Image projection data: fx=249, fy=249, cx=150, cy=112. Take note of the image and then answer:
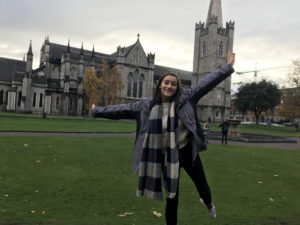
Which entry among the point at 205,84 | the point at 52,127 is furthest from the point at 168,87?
the point at 52,127

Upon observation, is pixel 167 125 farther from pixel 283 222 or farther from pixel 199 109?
pixel 199 109

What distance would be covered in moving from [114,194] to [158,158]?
2586mm

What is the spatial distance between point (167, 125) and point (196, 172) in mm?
654

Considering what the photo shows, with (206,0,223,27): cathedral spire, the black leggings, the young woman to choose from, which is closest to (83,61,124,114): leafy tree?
(206,0,223,27): cathedral spire

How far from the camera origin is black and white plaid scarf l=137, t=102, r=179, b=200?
271cm

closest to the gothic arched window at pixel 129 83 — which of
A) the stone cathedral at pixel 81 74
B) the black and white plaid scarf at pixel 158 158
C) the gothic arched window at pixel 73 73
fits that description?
the stone cathedral at pixel 81 74

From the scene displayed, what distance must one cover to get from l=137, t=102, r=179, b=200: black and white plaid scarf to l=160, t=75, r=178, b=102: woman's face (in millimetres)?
106

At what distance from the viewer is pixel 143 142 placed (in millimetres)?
2830

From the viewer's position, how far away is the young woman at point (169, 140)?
2738 millimetres

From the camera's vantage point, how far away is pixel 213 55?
190ft

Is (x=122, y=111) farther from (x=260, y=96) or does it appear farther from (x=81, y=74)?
(x=260, y=96)

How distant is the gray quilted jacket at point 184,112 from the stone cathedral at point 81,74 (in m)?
48.1

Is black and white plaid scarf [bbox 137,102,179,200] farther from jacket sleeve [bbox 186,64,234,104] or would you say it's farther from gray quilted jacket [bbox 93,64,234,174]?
jacket sleeve [bbox 186,64,234,104]

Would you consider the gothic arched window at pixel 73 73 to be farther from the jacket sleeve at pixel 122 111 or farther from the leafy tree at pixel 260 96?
the jacket sleeve at pixel 122 111
